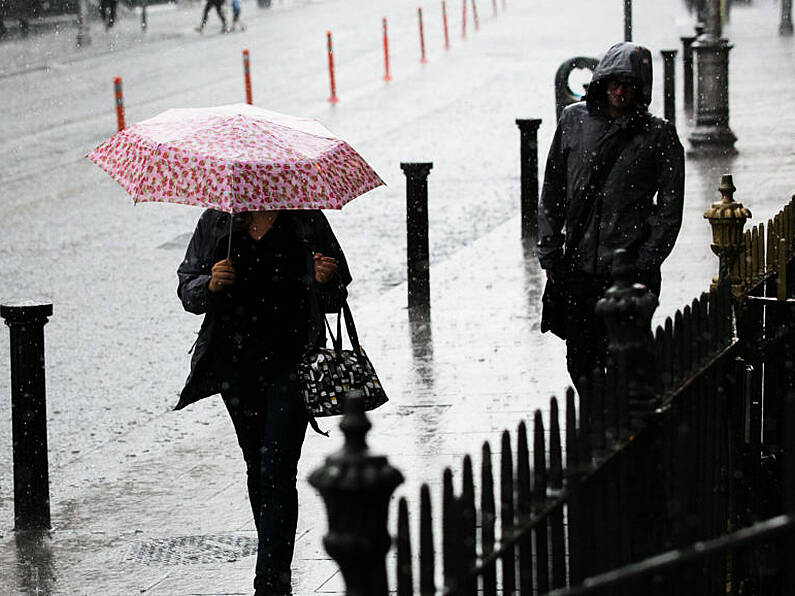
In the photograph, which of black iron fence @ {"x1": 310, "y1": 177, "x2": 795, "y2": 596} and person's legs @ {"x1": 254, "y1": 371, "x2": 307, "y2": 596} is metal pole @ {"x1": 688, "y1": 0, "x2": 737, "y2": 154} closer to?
black iron fence @ {"x1": 310, "y1": 177, "x2": 795, "y2": 596}

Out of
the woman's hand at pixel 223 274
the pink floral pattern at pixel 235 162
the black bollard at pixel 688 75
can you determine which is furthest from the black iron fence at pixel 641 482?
the black bollard at pixel 688 75

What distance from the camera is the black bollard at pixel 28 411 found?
6434mm

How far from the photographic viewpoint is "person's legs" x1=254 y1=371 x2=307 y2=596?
534 cm

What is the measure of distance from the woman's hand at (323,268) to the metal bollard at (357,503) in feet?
9.31

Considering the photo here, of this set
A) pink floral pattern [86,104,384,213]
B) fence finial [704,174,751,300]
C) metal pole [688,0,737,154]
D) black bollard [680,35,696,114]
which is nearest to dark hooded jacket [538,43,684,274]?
fence finial [704,174,751,300]

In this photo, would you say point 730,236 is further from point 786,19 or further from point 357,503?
point 786,19

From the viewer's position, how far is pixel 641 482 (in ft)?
12.8

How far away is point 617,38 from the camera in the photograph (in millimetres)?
32250

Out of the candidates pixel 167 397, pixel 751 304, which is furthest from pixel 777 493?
pixel 167 397

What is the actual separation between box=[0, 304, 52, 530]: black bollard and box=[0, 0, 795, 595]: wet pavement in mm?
156

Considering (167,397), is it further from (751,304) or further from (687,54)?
Result: (687,54)

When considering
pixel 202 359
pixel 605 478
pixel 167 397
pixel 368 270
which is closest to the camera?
pixel 605 478

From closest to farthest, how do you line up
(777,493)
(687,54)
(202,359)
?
(202,359) → (777,493) → (687,54)

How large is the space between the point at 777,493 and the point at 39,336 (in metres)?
3.20
